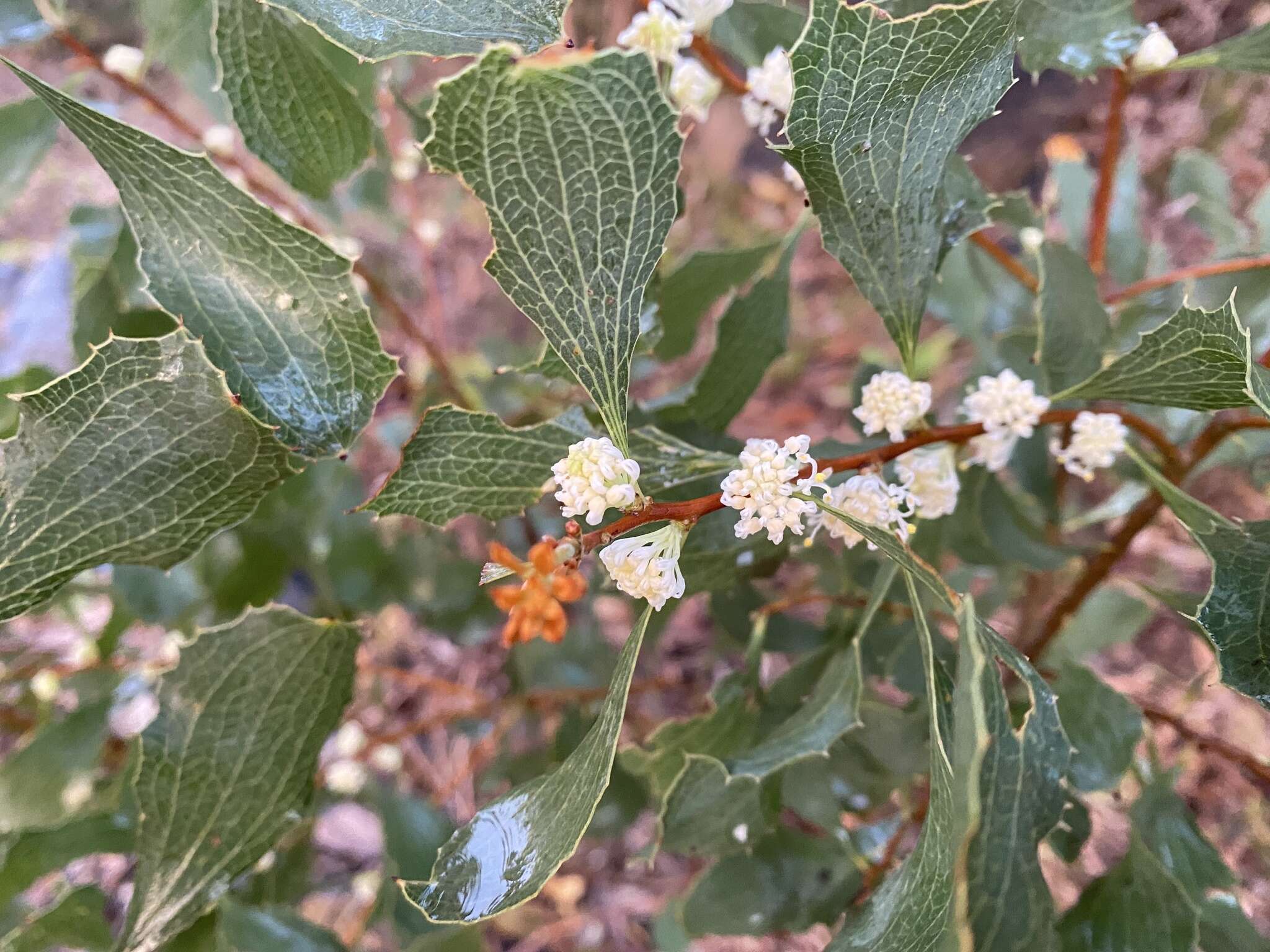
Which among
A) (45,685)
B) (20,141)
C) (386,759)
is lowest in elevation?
(386,759)

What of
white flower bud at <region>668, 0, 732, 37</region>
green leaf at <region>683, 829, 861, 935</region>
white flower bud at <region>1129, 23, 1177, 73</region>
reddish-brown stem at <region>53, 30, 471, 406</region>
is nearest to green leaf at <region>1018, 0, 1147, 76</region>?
white flower bud at <region>1129, 23, 1177, 73</region>

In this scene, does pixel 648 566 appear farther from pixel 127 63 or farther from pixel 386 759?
pixel 386 759

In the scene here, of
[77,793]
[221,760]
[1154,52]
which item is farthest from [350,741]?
[1154,52]

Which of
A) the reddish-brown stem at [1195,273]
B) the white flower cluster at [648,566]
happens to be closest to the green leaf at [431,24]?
the white flower cluster at [648,566]

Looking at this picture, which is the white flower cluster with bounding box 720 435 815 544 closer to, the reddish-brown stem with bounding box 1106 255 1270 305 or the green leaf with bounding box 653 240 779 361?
the green leaf with bounding box 653 240 779 361

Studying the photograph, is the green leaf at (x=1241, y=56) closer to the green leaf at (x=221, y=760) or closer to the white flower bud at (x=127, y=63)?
the green leaf at (x=221, y=760)

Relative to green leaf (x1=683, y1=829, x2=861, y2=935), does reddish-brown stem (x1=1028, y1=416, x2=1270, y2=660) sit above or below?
above
